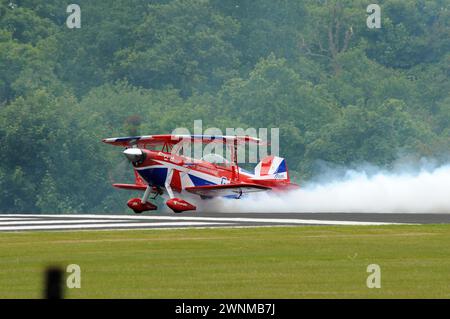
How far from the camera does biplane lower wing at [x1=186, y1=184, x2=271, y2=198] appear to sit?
47.4 m

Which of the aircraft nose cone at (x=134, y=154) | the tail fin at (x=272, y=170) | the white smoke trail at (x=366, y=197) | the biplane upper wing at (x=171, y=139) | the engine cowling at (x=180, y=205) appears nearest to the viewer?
the engine cowling at (x=180, y=205)

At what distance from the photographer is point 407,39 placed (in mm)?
125250

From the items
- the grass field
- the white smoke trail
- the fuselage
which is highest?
the fuselage

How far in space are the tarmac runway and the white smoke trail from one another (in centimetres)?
352

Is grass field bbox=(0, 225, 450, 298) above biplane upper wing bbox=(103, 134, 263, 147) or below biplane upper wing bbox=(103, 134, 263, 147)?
below

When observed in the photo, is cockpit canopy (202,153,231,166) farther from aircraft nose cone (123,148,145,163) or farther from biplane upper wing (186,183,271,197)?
aircraft nose cone (123,148,145,163)

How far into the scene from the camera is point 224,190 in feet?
159

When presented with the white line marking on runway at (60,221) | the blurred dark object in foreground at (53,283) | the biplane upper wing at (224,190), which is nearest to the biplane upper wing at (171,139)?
the biplane upper wing at (224,190)

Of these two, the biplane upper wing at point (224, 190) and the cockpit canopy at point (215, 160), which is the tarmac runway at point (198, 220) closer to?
the biplane upper wing at point (224, 190)

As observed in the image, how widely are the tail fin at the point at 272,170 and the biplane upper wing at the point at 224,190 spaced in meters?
2.18

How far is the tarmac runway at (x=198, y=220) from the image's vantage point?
3694 cm

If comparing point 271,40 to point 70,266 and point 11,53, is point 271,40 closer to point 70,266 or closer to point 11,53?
point 11,53

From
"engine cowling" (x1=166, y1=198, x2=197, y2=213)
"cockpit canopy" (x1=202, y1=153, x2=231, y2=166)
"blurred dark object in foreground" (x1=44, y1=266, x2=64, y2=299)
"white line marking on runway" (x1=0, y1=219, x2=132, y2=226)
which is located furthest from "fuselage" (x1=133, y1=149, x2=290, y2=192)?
"blurred dark object in foreground" (x1=44, y1=266, x2=64, y2=299)
